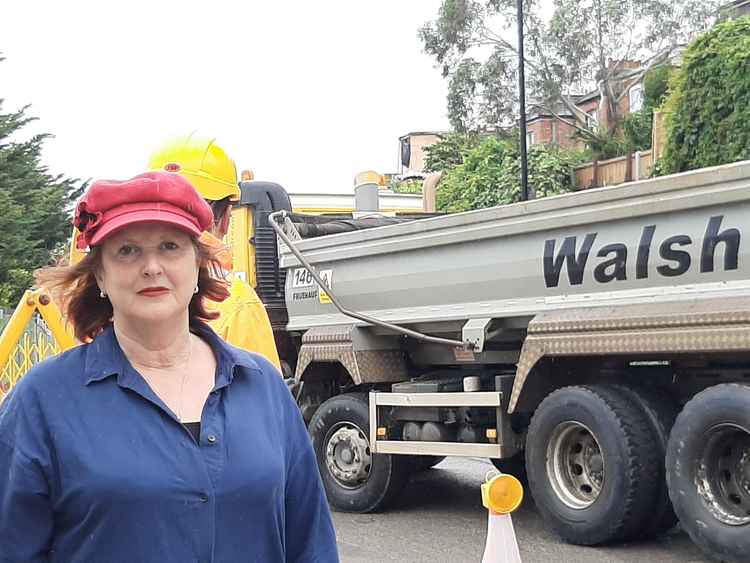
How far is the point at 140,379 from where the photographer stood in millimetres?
2090

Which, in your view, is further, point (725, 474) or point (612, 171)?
point (612, 171)

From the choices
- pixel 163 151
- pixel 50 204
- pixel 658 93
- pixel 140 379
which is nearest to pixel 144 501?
pixel 140 379

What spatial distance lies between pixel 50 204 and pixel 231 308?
112ft

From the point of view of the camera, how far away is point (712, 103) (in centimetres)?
1870

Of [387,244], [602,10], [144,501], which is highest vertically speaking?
[602,10]

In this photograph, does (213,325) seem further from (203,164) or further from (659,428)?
(659,428)

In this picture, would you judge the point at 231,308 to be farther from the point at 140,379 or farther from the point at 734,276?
the point at 734,276

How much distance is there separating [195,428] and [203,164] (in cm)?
162

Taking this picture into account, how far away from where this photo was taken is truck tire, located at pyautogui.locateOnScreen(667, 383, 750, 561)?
5355 millimetres

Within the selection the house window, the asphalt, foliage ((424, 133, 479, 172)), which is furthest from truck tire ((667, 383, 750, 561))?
the house window

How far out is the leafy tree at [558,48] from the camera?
134 feet

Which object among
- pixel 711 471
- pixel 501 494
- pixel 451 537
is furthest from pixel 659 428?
pixel 501 494

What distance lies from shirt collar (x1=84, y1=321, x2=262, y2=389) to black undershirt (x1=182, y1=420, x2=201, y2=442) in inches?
4.4

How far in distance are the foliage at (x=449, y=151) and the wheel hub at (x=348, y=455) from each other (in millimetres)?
35916
